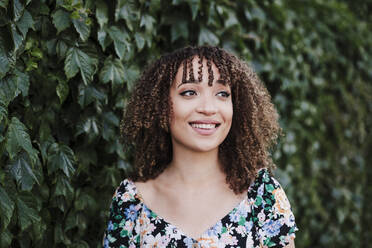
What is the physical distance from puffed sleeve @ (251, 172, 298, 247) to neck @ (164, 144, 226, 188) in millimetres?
198

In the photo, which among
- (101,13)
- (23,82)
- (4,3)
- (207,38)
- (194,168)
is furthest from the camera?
(207,38)

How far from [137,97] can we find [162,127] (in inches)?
8.1

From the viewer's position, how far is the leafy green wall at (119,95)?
1.69 m

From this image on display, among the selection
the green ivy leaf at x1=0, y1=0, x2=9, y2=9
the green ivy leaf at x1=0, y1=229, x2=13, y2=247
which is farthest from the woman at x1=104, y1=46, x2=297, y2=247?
the green ivy leaf at x1=0, y1=0, x2=9, y2=9

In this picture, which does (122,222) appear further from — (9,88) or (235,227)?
(9,88)

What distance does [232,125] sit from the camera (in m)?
1.94

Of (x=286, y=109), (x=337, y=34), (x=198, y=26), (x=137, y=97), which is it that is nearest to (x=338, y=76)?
(x=337, y=34)

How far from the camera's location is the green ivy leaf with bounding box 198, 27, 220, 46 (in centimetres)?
236

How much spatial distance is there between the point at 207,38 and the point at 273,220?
105cm

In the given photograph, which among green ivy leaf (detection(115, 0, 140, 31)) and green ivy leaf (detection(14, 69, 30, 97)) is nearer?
green ivy leaf (detection(14, 69, 30, 97))

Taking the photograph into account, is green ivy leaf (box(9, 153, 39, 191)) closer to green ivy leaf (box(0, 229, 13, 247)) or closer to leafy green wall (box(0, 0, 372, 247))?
leafy green wall (box(0, 0, 372, 247))

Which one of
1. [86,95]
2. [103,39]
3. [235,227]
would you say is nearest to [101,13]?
[103,39]

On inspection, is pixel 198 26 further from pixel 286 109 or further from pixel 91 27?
pixel 286 109

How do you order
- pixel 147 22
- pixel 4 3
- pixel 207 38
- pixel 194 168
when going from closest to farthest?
pixel 4 3
pixel 194 168
pixel 147 22
pixel 207 38
